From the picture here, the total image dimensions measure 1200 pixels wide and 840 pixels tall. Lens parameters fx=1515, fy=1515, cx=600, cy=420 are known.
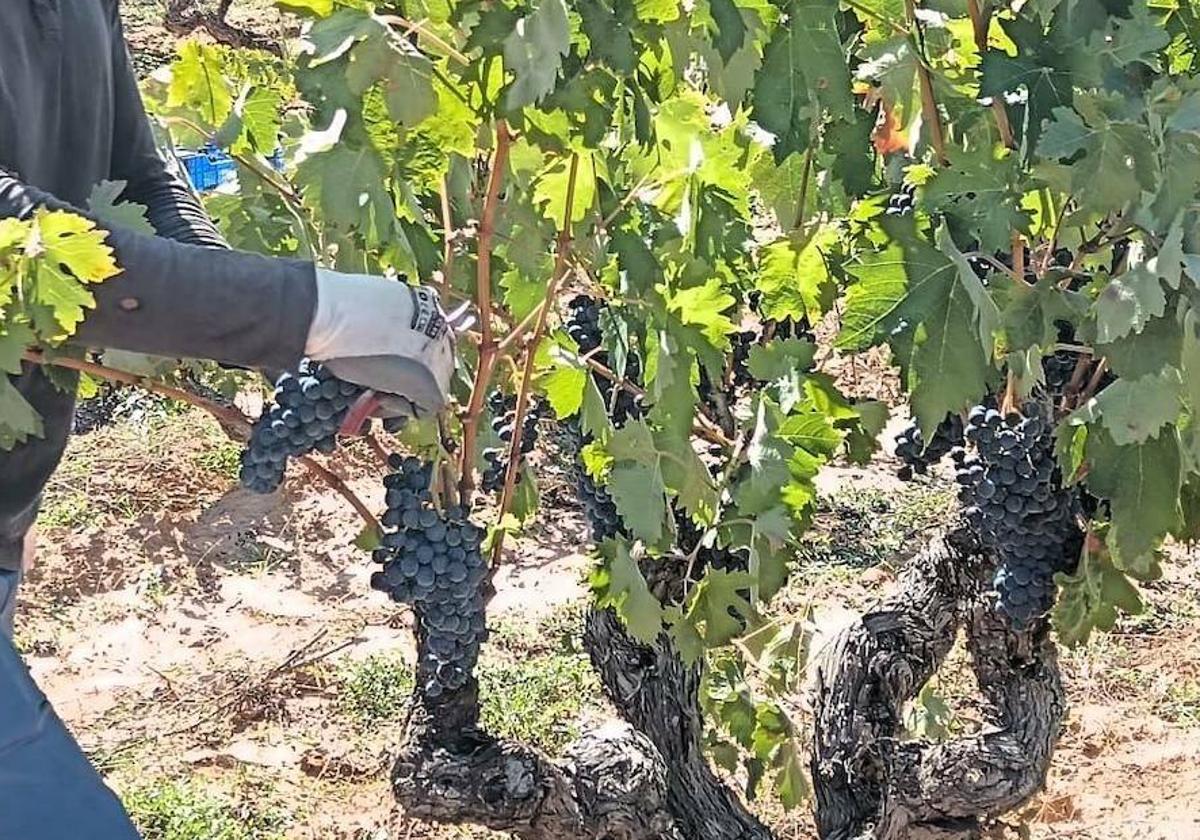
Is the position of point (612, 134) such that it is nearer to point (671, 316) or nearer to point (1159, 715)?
point (671, 316)

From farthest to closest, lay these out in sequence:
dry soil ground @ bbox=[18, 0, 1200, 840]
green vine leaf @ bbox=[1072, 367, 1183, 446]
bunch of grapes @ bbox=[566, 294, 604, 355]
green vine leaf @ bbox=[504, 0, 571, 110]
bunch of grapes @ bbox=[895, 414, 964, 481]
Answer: dry soil ground @ bbox=[18, 0, 1200, 840], bunch of grapes @ bbox=[566, 294, 604, 355], bunch of grapes @ bbox=[895, 414, 964, 481], green vine leaf @ bbox=[1072, 367, 1183, 446], green vine leaf @ bbox=[504, 0, 571, 110]

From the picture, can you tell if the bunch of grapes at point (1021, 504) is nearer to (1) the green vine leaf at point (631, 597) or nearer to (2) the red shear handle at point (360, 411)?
(1) the green vine leaf at point (631, 597)

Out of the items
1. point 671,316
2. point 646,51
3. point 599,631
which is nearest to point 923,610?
point 599,631

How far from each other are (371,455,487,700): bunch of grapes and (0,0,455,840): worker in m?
0.19

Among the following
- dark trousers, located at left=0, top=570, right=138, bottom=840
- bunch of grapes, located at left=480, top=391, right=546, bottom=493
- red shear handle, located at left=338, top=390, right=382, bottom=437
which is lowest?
dark trousers, located at left=0, top=570, right=138, bottom=840

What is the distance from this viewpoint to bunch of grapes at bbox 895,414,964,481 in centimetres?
238

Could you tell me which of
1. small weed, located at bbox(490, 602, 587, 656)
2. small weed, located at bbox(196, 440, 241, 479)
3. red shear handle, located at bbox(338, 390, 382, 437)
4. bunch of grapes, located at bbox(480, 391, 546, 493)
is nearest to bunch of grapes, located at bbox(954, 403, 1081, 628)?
bunch of grapes, located at bbox(480, 391, 546, 493)

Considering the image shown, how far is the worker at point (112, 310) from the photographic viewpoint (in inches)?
61.5

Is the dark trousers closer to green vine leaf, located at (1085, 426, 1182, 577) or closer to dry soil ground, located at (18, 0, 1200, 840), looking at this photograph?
green vine leaf, located at (1085, 426, 1182, 577)

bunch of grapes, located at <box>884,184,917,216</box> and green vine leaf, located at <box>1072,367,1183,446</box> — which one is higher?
bunch of grapes, located at <box>884,184,917,216</box>

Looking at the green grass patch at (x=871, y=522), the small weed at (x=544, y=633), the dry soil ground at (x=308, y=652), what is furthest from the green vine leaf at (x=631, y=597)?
the green grass patch at (x=871, y=522)

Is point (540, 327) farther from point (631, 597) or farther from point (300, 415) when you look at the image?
point (631, 597)

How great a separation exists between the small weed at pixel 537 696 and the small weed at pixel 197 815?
0.57m

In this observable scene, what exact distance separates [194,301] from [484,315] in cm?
40
